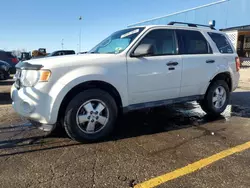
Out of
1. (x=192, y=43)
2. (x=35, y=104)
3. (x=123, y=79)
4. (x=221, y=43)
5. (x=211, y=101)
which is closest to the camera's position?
(x=35, y=104)

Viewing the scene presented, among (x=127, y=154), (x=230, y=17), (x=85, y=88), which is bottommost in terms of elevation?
(x=127, y=154)

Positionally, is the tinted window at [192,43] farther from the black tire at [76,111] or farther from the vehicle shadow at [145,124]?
the black tire at [76,111]

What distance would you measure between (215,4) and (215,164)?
1043 inches

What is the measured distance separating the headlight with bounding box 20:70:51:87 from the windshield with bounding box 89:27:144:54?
1329mm

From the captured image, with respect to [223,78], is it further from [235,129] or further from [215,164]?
[215,164]

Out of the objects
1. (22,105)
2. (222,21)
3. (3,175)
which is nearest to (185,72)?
(22,105)

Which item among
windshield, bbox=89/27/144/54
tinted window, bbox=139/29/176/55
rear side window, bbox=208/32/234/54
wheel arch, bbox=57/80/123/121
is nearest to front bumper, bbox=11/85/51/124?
wheel arch, bbox=57/80/123/121

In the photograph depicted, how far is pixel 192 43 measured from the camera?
17.0 ft

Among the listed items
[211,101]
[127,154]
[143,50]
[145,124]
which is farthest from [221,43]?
[127,154]

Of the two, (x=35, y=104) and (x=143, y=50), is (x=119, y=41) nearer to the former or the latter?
(x=143, y=50)

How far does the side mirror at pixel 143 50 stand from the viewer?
4.23 metres

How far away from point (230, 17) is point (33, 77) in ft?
82.8

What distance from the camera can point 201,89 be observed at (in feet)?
17.3

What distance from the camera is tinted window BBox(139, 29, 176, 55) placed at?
4604 mm
